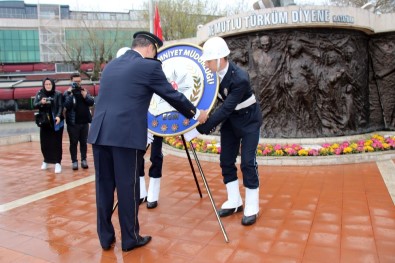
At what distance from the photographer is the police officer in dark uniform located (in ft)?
12.7

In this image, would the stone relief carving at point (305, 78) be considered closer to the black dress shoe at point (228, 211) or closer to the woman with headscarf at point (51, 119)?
the black dress shoe at point (228, 211)

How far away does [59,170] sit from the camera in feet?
23.3

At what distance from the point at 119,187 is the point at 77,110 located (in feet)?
14.2

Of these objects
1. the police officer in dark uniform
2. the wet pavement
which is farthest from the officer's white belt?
the wet pavement

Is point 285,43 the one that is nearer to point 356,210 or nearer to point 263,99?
point 263,99

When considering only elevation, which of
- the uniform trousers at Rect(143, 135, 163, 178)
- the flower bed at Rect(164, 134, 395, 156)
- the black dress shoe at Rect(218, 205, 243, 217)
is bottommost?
the black dress shoe at Rect(218, 205, 243, 217)

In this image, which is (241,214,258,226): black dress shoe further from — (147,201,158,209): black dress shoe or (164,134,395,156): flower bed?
(164,134,395,156): flower bed

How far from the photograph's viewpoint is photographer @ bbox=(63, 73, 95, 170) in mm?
6969

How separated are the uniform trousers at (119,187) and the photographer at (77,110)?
13.2 feet

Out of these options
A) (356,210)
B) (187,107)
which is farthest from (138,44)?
(356,210)

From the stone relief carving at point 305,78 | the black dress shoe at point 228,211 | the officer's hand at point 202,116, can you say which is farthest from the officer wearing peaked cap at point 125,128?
the stone relief carving at point 305,78

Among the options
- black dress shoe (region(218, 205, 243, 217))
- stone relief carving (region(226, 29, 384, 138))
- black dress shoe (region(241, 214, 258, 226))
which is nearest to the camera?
black dress shoe (region(241, 214, 258, 226))

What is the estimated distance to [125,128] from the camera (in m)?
3.15

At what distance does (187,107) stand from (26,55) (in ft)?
178
